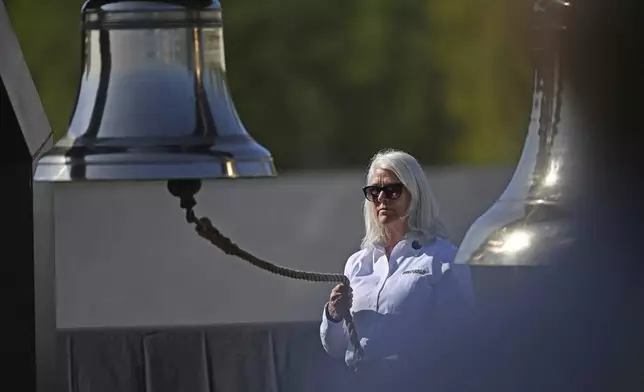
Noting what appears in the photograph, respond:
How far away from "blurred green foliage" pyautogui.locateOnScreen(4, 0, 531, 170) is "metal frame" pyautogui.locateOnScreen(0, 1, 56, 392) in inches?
205

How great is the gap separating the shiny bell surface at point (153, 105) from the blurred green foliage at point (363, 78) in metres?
6.02

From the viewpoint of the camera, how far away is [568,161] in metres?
1.04

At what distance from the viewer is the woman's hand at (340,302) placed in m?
3.15

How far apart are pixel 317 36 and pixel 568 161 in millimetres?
7028

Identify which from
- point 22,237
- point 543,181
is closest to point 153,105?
point 543,181

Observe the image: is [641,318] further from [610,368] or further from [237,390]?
[237,390]

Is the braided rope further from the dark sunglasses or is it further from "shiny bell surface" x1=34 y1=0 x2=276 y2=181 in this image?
the dark sunglasses

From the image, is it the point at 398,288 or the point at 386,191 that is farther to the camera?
the point at 386,191

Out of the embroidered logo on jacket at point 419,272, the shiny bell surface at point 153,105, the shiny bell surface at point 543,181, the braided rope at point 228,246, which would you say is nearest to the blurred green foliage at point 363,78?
Result: the embroidered logo on jacket at point 419,272

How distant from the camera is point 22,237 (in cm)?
252

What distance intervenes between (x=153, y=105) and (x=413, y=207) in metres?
1.77

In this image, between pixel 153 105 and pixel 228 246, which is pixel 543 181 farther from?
pixel 153 105

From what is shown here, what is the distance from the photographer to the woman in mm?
3119

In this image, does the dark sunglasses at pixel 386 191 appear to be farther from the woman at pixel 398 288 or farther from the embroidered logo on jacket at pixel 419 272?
the embroidered logo on jacket at pixel 419 272
